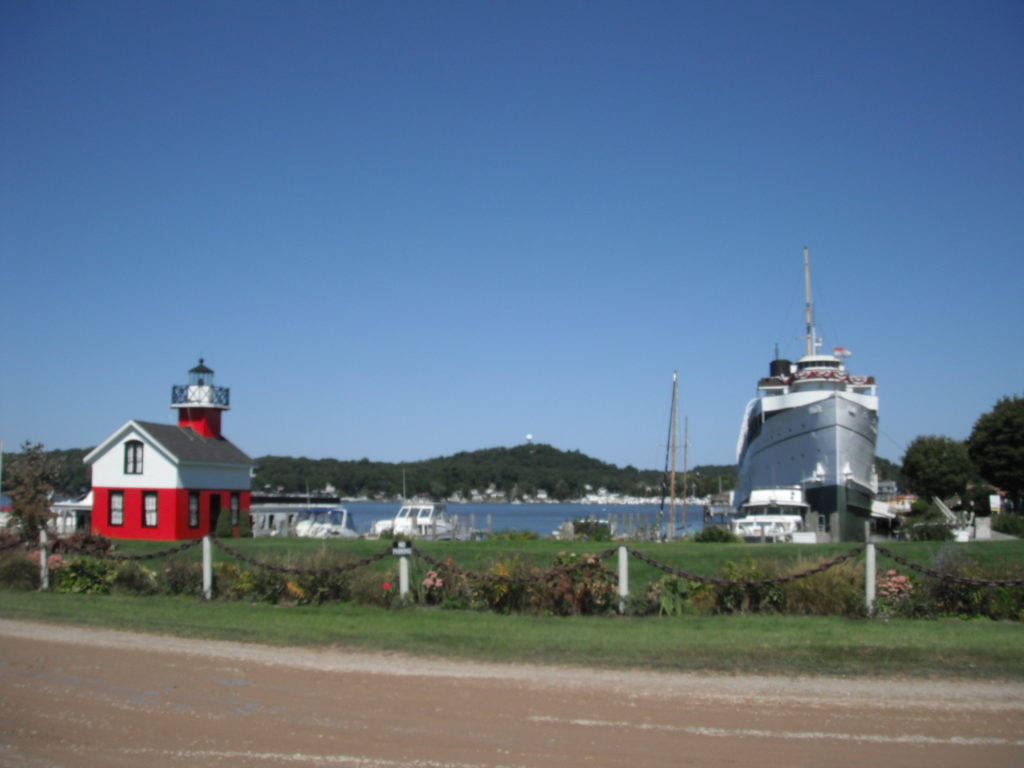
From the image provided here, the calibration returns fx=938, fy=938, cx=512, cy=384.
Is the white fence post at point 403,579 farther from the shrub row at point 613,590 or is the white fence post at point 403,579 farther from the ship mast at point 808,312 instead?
the ship mast at point 808,312

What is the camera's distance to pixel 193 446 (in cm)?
3834

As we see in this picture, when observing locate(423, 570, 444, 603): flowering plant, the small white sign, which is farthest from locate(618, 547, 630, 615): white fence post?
the small white sign

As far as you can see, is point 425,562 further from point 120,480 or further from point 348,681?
point 120,480

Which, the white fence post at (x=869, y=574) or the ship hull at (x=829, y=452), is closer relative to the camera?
the white fence post at (x=869, y=574)

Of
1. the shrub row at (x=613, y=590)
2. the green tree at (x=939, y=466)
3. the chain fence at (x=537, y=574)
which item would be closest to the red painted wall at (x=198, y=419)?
the shrub row at (x=613, y=590)

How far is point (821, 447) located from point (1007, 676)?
39.2 meters

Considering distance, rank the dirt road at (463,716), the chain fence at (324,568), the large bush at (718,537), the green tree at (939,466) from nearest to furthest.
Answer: the dirt road at (463,716) → the chain fence at (324,568) → the large bush at (718,537) → the green tree at (939,466)

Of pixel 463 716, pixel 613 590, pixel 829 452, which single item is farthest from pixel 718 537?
pixel 463 716

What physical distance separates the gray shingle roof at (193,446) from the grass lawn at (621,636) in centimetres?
2074

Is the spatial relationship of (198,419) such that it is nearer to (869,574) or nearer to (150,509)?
(150,509)

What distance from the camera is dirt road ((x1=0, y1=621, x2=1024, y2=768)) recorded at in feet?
23.6

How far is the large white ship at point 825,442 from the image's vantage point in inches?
1839

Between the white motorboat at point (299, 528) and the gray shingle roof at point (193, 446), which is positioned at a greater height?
the gray shingle roof at point (193, 446)

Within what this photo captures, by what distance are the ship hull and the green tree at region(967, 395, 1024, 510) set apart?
53.5 feet
